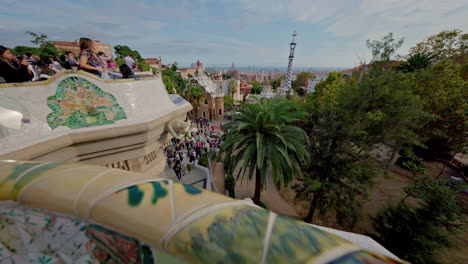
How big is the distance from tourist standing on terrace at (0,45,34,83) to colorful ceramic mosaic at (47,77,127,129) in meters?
1.41

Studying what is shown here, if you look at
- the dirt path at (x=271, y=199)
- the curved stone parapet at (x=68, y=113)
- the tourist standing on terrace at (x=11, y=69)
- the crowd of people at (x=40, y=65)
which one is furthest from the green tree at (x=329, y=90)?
the tourist standing on terrace at (x=11, y=69)

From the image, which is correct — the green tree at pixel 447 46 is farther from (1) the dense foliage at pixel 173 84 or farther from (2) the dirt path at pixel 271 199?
(1) the dense foliage at pixel 173 84

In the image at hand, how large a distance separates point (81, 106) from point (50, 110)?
508mm

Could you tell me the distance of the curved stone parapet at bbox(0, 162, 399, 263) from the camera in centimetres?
77

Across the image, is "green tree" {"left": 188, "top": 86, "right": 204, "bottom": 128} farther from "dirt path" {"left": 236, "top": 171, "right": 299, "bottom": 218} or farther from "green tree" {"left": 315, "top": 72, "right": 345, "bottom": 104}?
"dirt path" {"left": 236, "top": 171, "right": 299, "bottom": 218}

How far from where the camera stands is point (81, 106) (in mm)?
3973

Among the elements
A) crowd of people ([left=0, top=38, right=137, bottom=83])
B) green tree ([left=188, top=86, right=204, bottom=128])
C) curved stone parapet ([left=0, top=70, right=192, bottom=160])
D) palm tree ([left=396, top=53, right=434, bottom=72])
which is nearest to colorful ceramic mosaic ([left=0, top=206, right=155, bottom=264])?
curved stone parapet ([left=0, top=70, right=192, bottom=160])

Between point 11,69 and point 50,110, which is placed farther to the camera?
point 11,69

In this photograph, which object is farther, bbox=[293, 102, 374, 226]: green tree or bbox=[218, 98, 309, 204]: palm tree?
bbox=[293, 102, 374, 226]: green tree

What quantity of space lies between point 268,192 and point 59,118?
12.6 metres

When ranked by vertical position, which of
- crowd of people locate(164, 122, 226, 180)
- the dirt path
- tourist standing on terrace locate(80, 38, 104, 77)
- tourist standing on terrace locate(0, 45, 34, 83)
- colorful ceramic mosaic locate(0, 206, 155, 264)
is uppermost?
tourist standing on terrace locate(80, 38, 104, 77)

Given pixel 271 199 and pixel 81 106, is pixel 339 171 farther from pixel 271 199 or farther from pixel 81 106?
pixel 81 106

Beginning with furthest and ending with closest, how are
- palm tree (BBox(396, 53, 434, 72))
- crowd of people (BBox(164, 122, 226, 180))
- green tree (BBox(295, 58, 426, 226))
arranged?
palm tree (BBox(396, 53, 434, 72))
crowd of people (BBox(164, 122, 226, 180))
green tree (BBox(295, 58, 426, 226))

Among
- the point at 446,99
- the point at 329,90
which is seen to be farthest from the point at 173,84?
the point at 446,99
